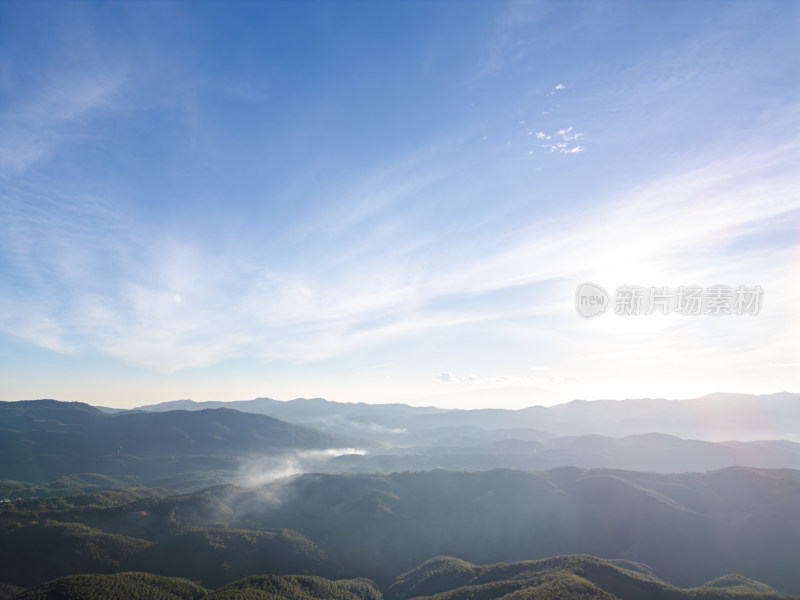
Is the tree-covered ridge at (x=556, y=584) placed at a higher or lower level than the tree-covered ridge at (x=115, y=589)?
lower

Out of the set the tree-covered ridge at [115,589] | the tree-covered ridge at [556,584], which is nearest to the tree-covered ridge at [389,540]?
the tree-covered ridge at [556,584]

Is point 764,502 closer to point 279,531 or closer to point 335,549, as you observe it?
point 335,549

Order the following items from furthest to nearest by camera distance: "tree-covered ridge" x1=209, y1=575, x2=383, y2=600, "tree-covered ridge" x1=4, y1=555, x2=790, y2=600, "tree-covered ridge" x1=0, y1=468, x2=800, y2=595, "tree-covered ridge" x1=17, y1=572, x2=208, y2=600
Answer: "tree-covered ridge" x1=0, y1=468, x2=800, y2=595 → "tree-covered ridge" x1=209, y1=575, x2=383, y2=600 → "tree-covered ridge" x1=4, y1=555, x2=790, y2=600 → "tree-covered ridge" x1=17, y1=572, x2=208, y2=600

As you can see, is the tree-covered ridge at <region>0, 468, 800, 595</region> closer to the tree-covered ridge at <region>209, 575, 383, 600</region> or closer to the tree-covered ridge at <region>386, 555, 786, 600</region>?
the tree-covered ridge at <region>386, 555, 786, 600</region>

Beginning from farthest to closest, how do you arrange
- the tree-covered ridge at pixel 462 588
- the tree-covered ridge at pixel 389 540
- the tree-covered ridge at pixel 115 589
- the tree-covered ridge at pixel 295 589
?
1. the tree-covered ridge at pixel 389 540
2. the tree-covered ridge at pixel 295 589
3. the tree-covered ridge at pixel 462 588
4. the tree-covered ridge at pixel 115 589

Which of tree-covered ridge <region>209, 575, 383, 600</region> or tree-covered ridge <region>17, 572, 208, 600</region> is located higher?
tree-covered ridge <region>17, 572, 208, 600</region>

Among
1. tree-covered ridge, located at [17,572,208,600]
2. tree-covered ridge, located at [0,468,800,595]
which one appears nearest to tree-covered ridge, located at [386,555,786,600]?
tree-covered ridge, located at [0,468,800,595]

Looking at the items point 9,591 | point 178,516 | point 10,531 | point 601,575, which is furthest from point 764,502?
point 10,531

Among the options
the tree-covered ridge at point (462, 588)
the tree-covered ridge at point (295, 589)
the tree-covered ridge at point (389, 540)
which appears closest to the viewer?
the tree-covered ridge at point (462, 588)

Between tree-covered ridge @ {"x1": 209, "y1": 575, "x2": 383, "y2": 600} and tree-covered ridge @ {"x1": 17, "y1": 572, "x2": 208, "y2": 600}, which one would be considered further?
tree-covered ridge @ {"x1": 209, "y1": 575, "x2": 383, "y2": 600}

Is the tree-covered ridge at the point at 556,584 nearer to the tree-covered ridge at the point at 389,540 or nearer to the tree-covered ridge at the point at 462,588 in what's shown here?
the tree-covered ridge at the point at 462,588

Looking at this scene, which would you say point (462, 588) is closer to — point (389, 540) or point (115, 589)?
point (389, 540)

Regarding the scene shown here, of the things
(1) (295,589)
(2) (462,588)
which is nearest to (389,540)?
(2) (462,588)
